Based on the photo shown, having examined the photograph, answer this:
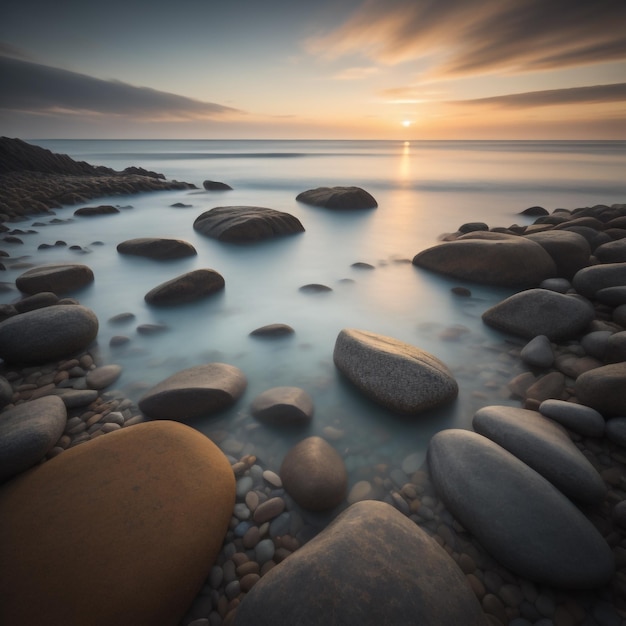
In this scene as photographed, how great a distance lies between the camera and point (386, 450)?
2.17m

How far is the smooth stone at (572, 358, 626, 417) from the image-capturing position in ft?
6.91

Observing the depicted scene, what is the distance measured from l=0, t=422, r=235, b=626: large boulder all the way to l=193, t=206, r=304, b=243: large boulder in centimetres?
626

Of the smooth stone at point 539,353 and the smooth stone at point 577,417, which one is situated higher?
the smooth stone at point 577,417

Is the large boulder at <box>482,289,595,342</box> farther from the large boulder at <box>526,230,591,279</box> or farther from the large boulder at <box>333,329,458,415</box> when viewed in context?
the large boulder at <box>526,230,591,279</box>

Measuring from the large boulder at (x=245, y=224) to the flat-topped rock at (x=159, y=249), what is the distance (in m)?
1.36

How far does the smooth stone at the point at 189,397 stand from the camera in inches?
92.9

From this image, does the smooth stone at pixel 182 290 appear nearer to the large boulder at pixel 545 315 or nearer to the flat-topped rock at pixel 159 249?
the flat-topped rock at pixel 159 249

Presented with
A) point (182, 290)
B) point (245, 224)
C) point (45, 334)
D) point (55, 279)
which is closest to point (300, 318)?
point (182, 290)

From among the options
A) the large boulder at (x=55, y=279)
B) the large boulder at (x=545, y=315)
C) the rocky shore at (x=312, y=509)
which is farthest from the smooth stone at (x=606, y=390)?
the large boulder at (x=55, y=279)

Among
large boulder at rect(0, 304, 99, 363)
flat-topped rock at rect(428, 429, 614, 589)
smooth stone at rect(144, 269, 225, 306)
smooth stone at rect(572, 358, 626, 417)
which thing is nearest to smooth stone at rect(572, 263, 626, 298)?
smooth stone at rect(572, 358, 626, 417)

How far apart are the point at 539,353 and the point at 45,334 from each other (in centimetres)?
425

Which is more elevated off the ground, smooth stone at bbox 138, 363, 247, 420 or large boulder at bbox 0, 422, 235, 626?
large boulder at bbox 0, 422, 235, 626

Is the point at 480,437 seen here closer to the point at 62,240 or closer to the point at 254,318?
the point at 254,318

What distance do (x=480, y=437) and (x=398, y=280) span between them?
144 inches
